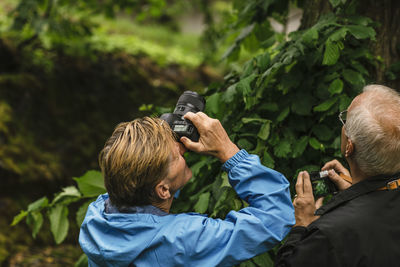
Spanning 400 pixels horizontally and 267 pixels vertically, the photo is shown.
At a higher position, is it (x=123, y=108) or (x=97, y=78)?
(x=97, y=78)

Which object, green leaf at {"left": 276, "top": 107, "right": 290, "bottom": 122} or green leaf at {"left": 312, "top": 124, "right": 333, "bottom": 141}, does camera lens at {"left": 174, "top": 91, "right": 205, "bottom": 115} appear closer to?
green leaf at {"left": 276, "top": 107, "right": 290, "bottom": 122}

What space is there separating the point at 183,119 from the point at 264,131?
0.68 metres

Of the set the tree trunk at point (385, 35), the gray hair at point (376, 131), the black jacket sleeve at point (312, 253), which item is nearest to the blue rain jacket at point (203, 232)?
the black jacket sleeve at point (312, 253)

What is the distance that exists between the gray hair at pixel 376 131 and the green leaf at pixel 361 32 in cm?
54

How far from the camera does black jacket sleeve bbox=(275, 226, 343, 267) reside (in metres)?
1.46

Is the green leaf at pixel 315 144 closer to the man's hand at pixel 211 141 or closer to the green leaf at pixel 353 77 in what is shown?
the green leaf at pixel 353 77

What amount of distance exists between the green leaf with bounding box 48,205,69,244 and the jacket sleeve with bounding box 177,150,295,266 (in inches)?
51.6

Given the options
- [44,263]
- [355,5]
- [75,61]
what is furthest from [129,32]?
[355,5]

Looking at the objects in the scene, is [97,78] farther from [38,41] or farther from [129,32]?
[129,32]

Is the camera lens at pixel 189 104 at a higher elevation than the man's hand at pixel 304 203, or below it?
higher

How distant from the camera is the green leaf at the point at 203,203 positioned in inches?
80.0

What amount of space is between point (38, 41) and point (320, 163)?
199 inches

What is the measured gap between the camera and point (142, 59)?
682 centimetres

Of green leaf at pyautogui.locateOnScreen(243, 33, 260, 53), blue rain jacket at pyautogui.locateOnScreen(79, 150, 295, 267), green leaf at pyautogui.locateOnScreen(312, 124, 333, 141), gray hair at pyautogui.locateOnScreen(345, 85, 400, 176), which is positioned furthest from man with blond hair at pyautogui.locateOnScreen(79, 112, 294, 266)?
green leaf at pyautogui.locateOnScreen(243, 33, 260, 53)
